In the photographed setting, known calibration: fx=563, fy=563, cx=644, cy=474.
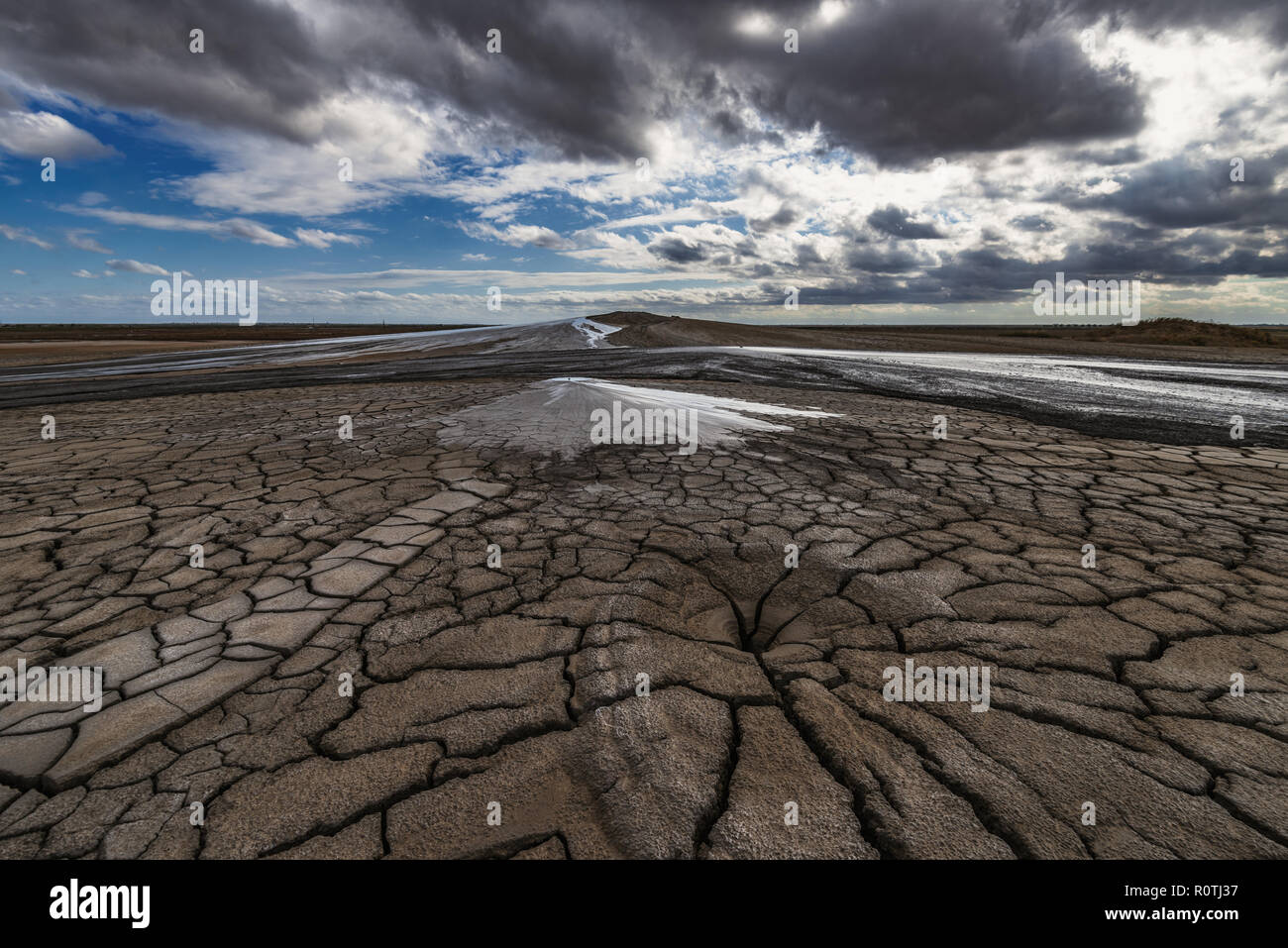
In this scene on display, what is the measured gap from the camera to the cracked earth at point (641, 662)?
154 cm

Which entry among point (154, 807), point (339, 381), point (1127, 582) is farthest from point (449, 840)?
point (339, 381)

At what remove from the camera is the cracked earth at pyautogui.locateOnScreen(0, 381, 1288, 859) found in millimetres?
1538

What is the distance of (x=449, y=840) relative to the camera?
4.88 ft

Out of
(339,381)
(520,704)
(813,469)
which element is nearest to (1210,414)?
(813,469)

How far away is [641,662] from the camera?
7.29ft

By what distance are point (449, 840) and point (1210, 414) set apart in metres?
10.6

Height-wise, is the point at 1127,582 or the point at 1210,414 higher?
the point at 1210,414

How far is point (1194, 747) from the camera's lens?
69.6 inches
